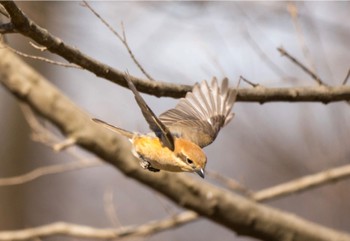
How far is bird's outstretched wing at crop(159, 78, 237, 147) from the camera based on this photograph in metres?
2.44

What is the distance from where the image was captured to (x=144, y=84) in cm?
234

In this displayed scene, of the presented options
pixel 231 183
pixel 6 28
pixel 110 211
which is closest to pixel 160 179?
pixel 231 183

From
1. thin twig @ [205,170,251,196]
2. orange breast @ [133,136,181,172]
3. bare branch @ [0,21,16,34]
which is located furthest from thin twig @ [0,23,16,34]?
thin twig @ [205,170,251,196]

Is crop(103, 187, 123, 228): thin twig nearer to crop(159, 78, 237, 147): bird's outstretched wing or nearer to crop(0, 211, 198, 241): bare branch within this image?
crop(0, 211, 198, 241): bare branch

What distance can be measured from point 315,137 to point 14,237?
2.26 meters

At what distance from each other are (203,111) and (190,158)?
0.54 metres

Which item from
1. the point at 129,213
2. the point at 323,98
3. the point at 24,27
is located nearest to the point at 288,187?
the point at 323,98

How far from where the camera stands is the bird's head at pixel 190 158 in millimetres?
2026

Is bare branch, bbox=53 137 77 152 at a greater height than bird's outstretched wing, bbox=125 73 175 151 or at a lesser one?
lesser

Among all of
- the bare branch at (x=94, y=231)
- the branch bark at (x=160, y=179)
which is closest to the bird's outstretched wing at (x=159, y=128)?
the branch bark at (x=160, y=179)

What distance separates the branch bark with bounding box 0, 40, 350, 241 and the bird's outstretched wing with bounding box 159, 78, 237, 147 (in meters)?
0.88

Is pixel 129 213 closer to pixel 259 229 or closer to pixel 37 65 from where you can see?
pixel 37 65

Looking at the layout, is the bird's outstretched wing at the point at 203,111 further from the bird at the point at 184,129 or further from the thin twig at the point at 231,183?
the thin twig at the point at 231,183

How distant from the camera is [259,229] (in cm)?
347
